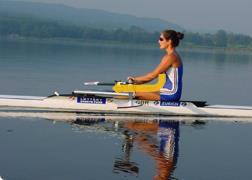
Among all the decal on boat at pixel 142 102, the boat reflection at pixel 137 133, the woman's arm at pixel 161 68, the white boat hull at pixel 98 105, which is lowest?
the boat reflection at pixel 137 133

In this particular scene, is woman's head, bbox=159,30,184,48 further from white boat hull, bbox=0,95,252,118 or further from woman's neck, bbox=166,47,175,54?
white boat hull, bbox=0,95,252,118

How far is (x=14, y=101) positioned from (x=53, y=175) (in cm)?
842

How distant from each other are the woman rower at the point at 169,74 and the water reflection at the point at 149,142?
0.94 metres

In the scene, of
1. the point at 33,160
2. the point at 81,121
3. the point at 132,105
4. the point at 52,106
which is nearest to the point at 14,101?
the point at 52,106

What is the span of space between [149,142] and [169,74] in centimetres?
459

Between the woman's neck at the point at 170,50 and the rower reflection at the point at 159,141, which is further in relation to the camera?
the woman's neck at the point at 170,50

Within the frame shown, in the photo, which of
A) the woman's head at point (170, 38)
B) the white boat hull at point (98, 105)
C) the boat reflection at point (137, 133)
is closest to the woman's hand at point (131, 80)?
the white boat hull at point (98, 105)

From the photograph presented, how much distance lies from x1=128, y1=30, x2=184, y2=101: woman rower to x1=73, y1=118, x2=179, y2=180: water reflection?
0.94 meters

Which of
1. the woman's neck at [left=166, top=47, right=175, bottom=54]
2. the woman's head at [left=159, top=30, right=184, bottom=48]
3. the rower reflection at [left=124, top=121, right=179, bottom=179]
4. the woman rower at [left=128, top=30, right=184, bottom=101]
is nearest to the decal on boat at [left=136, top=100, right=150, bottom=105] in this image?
the woman rower at [left=128, top=30, right=184, bottom=101]

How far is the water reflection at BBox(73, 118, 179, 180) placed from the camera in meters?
12.7

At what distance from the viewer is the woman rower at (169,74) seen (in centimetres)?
1942

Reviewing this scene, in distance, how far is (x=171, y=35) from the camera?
64.3ft

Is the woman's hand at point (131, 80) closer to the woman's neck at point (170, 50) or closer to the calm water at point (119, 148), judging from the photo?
the calm water at point (119, 148)

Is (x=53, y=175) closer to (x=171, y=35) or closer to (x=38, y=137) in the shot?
(x=38, y=137)
